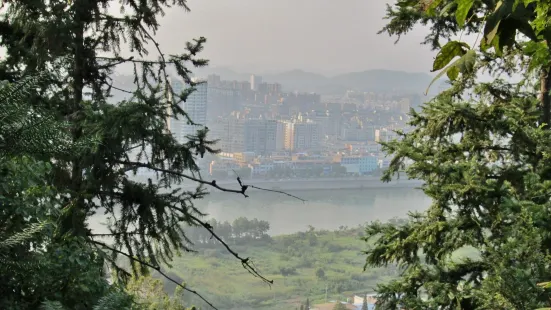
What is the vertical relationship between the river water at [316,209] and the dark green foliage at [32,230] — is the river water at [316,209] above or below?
below

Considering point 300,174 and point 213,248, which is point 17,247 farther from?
point 300,174

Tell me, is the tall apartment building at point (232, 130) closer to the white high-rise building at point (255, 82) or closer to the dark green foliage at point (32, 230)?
the white high-rise building at point (255, 82)

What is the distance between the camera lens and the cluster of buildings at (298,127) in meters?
16.6

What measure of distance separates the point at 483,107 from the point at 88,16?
11.2 ft

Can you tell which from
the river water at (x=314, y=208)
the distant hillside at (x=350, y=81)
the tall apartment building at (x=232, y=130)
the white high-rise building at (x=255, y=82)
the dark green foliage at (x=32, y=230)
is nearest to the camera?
the dark green foliage at (x=32, y=230)

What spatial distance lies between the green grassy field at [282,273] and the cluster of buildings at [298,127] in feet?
8.99

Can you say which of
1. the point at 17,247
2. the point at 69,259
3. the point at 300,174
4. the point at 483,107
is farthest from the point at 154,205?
the point at 300,174

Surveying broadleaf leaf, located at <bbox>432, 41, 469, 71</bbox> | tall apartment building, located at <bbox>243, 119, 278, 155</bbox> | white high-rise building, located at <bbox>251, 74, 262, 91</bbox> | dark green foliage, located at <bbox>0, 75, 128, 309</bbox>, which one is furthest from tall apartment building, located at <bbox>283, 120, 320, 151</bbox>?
broadleaf leaf, located at <bbox>432, 41, 469, 71</bbox>

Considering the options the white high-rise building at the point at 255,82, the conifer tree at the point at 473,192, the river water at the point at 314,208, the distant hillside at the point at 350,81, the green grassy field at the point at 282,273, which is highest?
the distant hillside at the point at 350,81

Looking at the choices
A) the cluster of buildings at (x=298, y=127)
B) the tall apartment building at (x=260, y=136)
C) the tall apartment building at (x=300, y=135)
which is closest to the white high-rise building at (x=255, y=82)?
the cluster of buildings at (x=298, y=127)

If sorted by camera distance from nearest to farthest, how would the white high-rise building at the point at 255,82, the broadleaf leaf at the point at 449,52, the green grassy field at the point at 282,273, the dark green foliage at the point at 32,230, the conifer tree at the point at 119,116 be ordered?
the broadleaf leaf at the point at 449,52
the dark green foliage at the point at 32,230
the conifer tree at the point at 119,116
the green grassy field at the point at 282,273
the white high-rise building at the point at 255,82

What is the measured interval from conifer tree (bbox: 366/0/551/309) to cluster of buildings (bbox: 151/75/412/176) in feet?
30.5

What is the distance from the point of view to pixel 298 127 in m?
20.6

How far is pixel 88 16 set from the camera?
3285 millimetres
